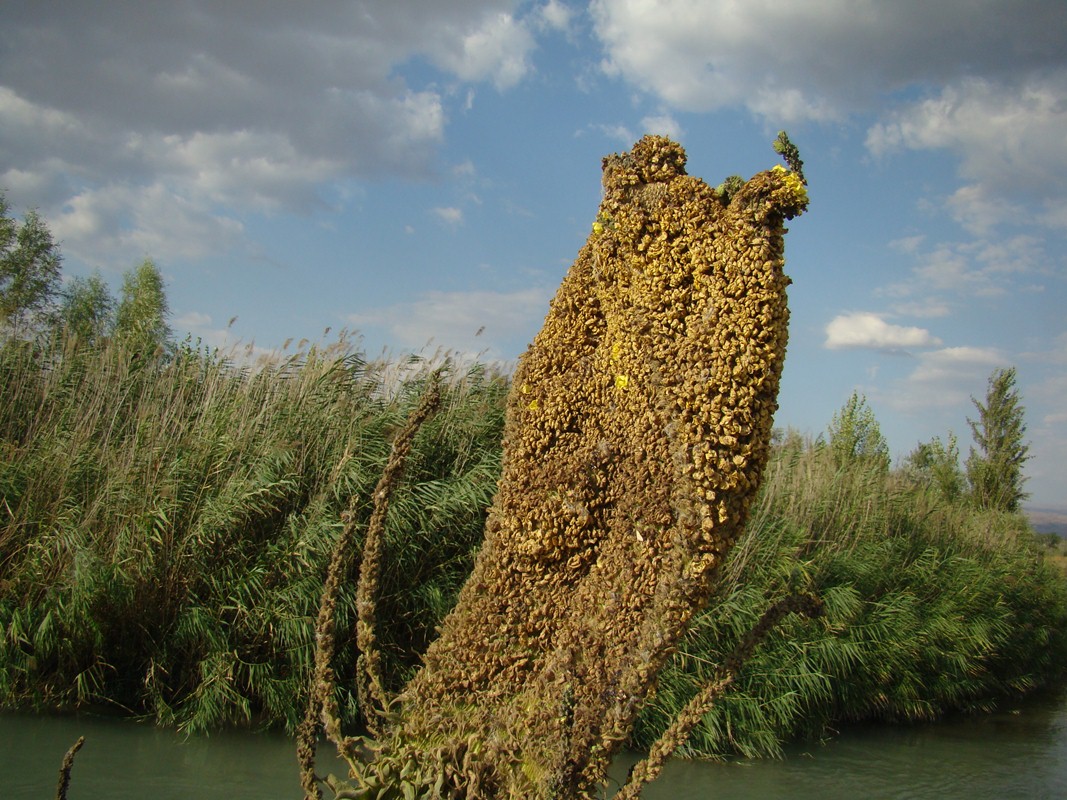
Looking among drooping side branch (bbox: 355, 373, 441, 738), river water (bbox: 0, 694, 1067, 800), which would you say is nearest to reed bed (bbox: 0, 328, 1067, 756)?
river water (bbox: 0, 694, 1067, 800)

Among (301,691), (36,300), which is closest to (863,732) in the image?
(301,691)

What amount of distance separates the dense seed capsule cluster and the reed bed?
3066 mm

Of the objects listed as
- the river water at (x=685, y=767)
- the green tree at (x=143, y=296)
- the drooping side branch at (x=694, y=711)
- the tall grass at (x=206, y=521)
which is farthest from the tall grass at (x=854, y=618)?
the green tree at (x=143, y=296)

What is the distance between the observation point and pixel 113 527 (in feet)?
20.9

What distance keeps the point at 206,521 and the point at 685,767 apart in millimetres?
3977

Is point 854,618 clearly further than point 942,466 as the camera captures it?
No

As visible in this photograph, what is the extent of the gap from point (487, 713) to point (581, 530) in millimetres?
706

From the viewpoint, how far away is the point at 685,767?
21.8 feet

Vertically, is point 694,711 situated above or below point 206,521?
below

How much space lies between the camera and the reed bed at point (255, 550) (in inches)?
234

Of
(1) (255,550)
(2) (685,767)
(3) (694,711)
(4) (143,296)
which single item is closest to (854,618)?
(2) (685,767)

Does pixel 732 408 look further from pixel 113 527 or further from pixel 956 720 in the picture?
pixel 956 720

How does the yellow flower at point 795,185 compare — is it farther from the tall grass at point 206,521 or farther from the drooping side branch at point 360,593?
the tall grass at point 206,521

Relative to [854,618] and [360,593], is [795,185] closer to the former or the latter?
[360,593]
